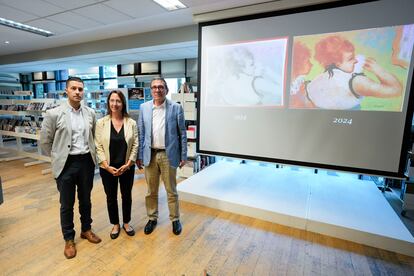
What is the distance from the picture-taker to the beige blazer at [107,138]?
7.12ft

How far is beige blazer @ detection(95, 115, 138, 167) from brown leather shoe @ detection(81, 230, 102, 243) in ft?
2.57

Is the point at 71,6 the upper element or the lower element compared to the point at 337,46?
upper

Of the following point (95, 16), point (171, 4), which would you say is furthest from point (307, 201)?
point (95, 16)

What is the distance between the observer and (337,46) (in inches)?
101

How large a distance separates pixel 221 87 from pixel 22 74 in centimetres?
1020

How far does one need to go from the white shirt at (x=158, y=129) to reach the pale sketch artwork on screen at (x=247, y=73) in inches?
44.6

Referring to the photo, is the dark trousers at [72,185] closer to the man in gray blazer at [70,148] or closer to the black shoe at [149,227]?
the man in gray blazer at [70,148]

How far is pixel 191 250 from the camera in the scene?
2232mm

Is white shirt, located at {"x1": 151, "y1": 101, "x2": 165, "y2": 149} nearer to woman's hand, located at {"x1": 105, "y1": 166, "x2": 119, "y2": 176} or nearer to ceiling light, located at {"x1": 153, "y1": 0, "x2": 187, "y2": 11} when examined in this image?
woman's hand, located at {"x1": 105, "y1": 166, "x2": 119, "y2": 176}

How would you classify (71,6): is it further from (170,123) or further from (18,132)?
(18,132)

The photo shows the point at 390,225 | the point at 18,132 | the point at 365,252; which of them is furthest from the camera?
the point at 18,132

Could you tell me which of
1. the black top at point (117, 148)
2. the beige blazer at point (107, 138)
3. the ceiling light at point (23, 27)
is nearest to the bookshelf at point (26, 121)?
the ceiling light at point (23, 27)

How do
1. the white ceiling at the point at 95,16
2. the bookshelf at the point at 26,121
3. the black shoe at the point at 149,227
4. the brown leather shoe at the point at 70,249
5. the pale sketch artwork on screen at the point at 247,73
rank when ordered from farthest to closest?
the bookshelf at the point at 26,121, the white ceiling at the point at 95,16, the pale sketch artwork on screen at the point at 247,73, the black shoe at the point at 149,227, the brown leather shoe at the point at 70,249

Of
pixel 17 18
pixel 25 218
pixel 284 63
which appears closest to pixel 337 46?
pixel 284 63
